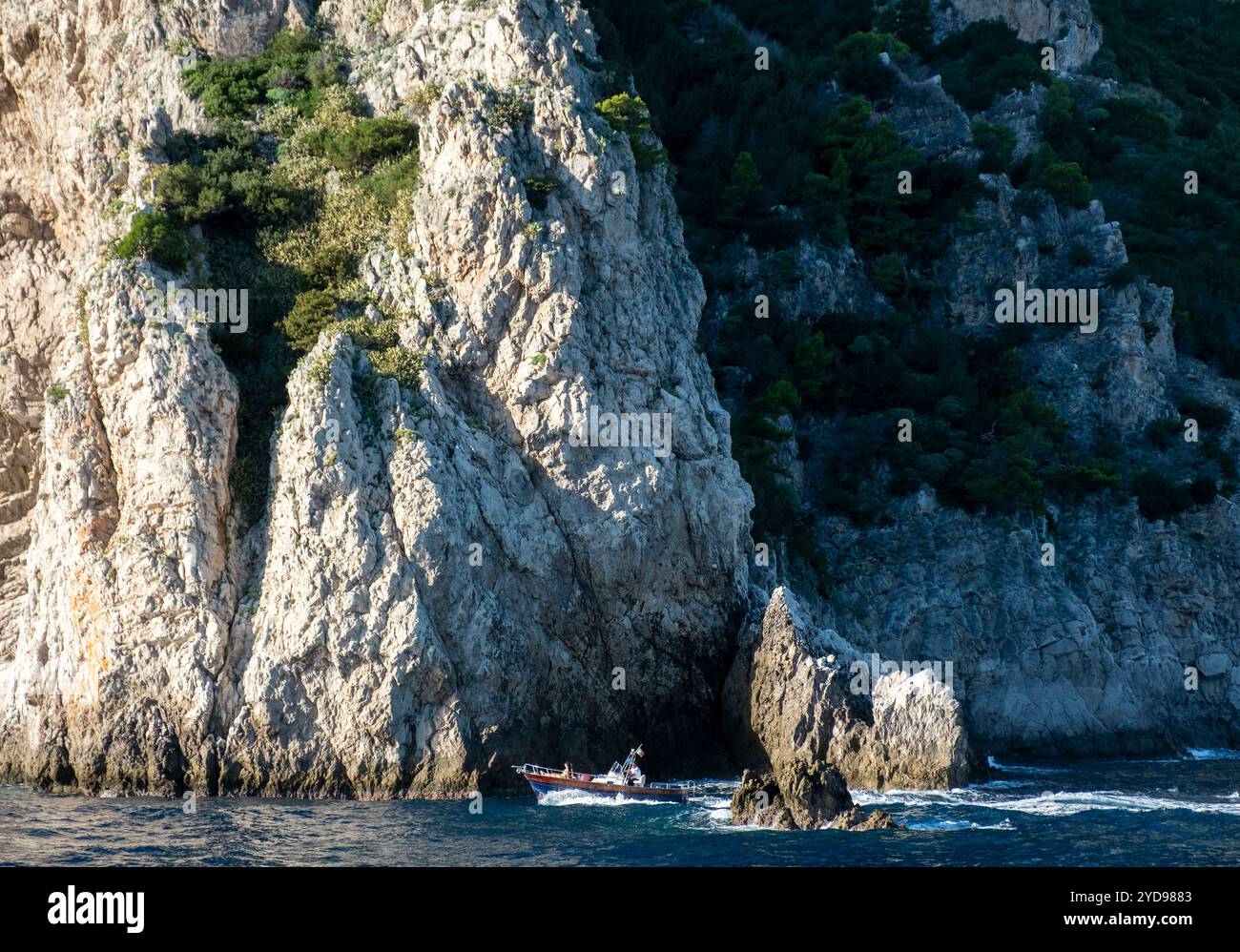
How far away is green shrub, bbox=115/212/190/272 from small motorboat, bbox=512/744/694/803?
1643 cm

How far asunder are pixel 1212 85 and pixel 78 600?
68.4 metres

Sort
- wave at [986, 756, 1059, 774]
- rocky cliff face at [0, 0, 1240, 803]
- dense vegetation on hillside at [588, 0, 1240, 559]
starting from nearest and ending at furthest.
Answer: rocky cliff face at [0, 0, 1240, 803] < wave at [986, 756, 1059, 774] < dense vegetation on hillside at [588, 0, 1240, 559]

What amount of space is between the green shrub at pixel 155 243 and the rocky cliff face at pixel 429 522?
0.65 metres

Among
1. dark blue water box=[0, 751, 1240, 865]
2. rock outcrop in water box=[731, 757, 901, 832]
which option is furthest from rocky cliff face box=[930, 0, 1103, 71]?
rock outcrop in water box=[731, 757, 901, 832]

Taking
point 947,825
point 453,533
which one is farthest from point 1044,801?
point 453,533

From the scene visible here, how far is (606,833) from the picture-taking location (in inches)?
1146

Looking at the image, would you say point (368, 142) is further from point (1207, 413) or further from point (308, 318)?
point (1207, 413)

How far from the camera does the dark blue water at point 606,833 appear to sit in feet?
85.6

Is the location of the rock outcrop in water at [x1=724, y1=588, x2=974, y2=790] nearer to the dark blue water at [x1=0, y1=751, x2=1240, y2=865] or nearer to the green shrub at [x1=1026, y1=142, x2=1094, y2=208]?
the dark blue water at [x1=0, y1=751, x2=1240, y2=865]

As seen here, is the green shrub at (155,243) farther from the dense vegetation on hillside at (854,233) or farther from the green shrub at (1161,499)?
the green shrub at (1161,499)

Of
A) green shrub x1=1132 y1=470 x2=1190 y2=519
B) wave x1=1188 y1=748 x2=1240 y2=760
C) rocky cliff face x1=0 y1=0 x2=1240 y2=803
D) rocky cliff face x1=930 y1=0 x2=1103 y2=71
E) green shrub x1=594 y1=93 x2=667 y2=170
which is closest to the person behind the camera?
rocky cliff face x1=0 y1=0 x2=1240 y2=803

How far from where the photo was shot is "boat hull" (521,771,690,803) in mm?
33156

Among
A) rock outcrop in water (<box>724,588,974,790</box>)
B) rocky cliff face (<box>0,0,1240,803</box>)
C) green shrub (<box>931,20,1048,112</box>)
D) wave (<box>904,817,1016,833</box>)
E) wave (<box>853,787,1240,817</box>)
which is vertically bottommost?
wave (<box>853,787,1240,817</box>)

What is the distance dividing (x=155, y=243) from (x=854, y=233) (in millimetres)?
29299
